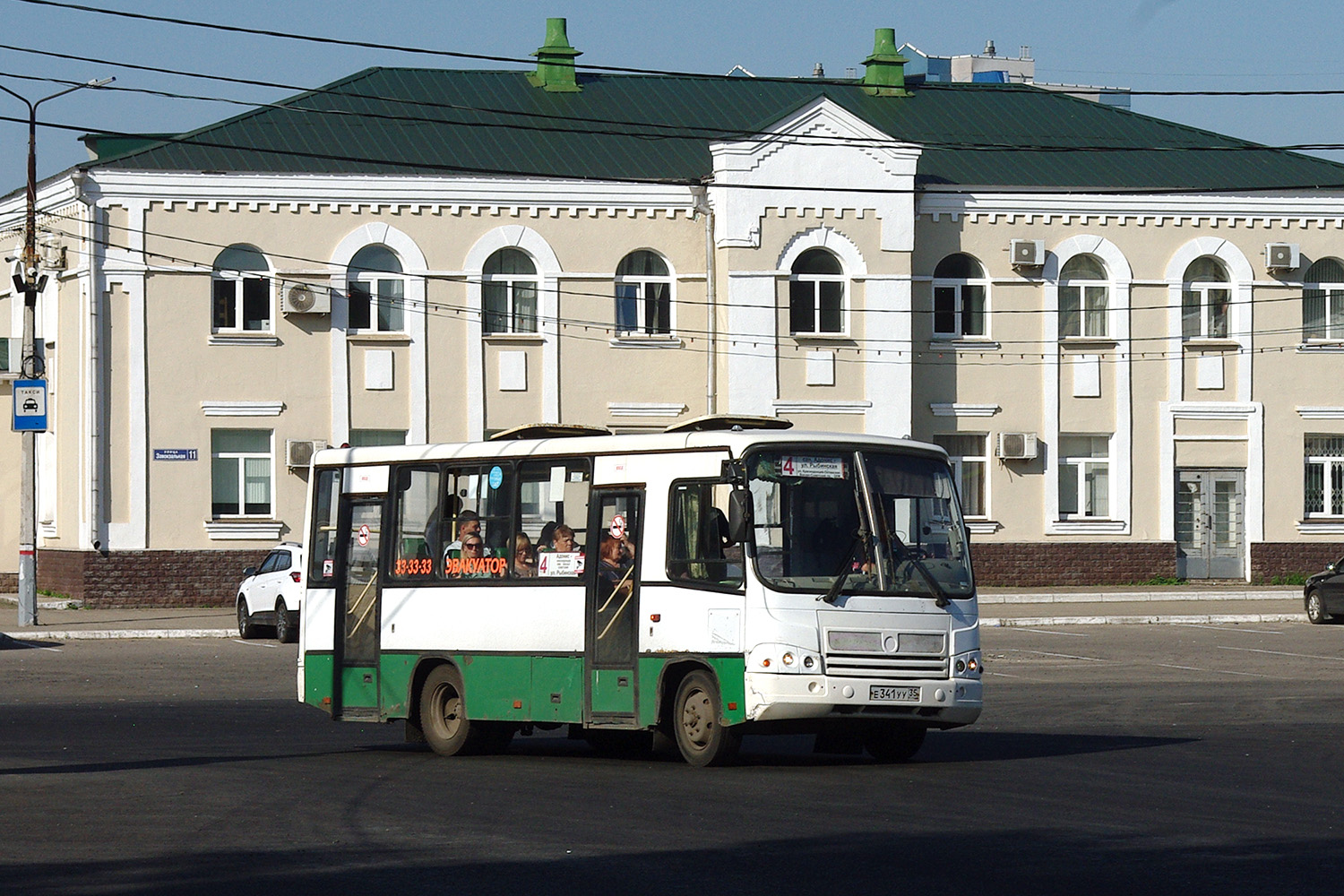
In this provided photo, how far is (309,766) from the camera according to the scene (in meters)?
14.5

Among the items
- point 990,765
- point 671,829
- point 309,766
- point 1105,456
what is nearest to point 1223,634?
point 1105,456

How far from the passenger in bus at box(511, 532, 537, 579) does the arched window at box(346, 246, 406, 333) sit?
74.7 ft

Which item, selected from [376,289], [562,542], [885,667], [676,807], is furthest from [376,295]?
[676,807]

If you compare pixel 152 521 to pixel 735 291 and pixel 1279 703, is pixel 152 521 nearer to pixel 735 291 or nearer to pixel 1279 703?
pixel 735 291

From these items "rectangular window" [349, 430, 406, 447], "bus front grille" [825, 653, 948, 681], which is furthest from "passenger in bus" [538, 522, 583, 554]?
"rectangular window" [349, 430, 406, 447]

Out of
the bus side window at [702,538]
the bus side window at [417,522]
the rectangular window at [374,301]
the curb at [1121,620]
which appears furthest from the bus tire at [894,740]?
the rectangular window at [374,301]

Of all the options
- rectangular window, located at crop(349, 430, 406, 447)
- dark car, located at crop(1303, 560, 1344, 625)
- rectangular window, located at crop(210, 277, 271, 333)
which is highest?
rectangular window, located at crop(210, 277, 271, 333)

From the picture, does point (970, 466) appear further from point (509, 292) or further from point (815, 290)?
point (509, 292)

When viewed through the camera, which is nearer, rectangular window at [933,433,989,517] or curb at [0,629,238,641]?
curb at [0,629,238,641]

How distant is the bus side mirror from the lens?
13.9m

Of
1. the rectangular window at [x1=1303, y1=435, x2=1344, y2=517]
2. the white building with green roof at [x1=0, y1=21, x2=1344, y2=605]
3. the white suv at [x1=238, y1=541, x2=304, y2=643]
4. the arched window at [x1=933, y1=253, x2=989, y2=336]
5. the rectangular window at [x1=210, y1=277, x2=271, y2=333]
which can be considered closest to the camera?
the white suv at [x1=238, y1=541, x2=304, y2=643]

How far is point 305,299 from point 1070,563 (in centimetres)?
1602

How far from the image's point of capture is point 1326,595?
32.3m

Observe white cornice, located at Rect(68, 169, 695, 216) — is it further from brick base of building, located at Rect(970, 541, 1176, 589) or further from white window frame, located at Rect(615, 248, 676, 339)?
brick base of building, located at Rect(970, 541, 1176, 589)
